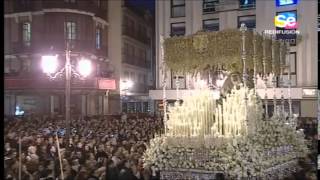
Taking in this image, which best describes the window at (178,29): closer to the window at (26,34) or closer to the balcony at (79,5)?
the balcony at (79,5)

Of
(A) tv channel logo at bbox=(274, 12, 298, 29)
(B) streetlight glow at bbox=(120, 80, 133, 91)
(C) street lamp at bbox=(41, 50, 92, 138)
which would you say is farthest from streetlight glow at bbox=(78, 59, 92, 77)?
(A) tv channel logo at bbox=(274, 12, 298, 29)

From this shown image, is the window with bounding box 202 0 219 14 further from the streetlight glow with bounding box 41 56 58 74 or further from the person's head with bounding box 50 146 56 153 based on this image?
the person's head with bounding box 50 146 56 153

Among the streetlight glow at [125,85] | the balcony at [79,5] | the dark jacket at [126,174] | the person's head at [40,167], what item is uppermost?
the balcony at [79,5]

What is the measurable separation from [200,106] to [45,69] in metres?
1.45

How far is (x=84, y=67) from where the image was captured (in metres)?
4.64

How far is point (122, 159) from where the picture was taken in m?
4.75

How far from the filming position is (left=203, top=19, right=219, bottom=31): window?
490 centimetres

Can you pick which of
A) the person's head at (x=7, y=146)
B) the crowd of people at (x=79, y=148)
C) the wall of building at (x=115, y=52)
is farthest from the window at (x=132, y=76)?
the person's head at (x=7, y=146)

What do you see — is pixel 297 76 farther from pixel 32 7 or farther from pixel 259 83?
pixel 32 7

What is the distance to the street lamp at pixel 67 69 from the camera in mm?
4605

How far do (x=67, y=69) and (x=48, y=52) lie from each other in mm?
227

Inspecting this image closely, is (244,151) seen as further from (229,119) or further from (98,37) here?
(98,37)

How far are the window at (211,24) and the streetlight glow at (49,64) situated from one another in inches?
55.2

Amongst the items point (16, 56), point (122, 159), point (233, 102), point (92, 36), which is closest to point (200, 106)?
point (233, 102)
